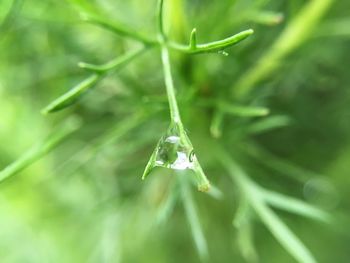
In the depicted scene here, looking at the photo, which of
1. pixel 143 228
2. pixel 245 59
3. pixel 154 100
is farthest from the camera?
pixel 143 228

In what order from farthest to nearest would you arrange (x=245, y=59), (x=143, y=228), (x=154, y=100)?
(x=143, y=228), (x=245, y=59), (x=154, y=100)

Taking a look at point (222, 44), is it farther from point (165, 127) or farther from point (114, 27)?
point (165, 127)

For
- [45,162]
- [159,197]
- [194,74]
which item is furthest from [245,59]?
[45,162]

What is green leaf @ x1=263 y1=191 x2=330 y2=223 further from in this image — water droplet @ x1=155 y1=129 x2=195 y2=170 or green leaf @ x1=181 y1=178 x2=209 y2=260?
water droplet @ x1=155 y1=129 x2=195 y2=170

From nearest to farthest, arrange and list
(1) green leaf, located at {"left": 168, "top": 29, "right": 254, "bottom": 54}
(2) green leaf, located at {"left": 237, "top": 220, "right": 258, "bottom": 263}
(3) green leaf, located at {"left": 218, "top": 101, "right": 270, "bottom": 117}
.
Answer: (1) green leaf, located at {"left": 168, "top": 29, "right": 254, "bottom": 54}
(3) green leaf, located at {"left": 218, "top": 101, "right": 270, "bottom": 117}
(2) green leaf, located at {"left": 237, "top": 220, "right": 258, "bottom": 263}

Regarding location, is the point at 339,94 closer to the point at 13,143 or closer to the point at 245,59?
the point at 245,59

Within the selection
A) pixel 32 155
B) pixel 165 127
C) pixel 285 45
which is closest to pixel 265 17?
pixel 285 45

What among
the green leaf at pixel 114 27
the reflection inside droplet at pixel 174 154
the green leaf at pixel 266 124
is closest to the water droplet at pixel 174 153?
the reflection inside droplet at pixel 174 154

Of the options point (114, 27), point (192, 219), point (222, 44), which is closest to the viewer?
point (222, 44)

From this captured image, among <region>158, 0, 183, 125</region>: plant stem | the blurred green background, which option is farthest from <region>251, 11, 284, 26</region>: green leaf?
<region>158, 0, 183, 125</region>: plant stem
